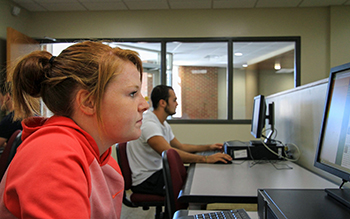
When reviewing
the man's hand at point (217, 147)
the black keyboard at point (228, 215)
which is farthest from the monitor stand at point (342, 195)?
the man's hand at point (217, 147)

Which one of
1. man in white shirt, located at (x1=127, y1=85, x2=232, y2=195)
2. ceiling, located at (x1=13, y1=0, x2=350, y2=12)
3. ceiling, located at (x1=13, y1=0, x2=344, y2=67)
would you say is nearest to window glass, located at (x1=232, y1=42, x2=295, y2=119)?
ceiling, located at (x1=13, y1=0, x2=344, y2=67)

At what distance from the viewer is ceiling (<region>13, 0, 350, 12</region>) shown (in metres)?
3.97

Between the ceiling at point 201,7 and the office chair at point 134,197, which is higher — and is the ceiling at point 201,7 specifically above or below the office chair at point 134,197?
above

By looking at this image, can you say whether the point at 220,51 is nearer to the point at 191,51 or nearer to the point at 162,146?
the point at 191,51

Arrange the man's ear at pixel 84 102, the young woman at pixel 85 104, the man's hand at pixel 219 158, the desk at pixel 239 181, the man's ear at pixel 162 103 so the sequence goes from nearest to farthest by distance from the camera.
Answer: the young woman at pixel 85 104, the man's ear at pixel 84 102, the desk at pixel 239 181, the man's hand at pixel 219 158, the man's ear at pixel 162 103

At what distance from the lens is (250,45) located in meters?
4.34

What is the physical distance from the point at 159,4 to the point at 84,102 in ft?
12.5

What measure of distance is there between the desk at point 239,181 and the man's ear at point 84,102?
646mm

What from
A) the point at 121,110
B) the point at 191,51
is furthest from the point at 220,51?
the point at 121,110

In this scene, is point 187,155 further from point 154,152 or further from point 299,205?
point 299,205

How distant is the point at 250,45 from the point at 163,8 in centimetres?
160

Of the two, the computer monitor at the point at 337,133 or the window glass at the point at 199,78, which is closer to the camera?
the computer monitor at the point at 337,133

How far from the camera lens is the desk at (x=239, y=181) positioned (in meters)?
1.11

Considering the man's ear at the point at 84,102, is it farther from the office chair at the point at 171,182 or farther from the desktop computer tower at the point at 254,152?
the desktop computer tower at the point at 254,152
